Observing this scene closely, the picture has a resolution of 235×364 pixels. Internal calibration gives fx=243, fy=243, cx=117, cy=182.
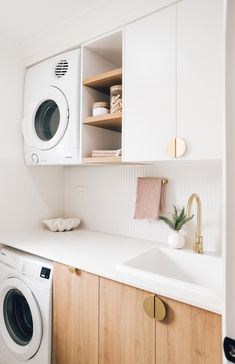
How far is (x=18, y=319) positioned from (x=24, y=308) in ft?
0.35

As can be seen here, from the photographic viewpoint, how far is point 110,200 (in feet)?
6.79

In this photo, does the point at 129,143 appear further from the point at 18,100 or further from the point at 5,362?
the point at 5,362

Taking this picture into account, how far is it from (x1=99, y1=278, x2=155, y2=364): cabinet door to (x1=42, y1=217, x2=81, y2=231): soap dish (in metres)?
0.97

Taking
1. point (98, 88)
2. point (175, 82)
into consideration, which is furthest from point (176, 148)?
point (98, 88)

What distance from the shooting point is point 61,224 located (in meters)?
2.13

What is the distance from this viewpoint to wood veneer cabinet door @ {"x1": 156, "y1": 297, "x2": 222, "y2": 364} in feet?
2.96

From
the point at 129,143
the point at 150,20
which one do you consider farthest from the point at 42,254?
the point at 150,20

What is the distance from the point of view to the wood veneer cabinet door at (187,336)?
0.90 metres

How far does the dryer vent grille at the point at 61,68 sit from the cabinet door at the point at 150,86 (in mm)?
528

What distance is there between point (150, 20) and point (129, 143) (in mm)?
688

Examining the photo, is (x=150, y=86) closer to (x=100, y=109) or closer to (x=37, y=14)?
(x=100, y=109)

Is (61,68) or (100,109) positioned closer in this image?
(100,109)

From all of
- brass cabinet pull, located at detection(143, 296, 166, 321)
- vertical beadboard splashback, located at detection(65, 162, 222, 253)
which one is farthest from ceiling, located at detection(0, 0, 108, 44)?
brass cabinet pull, located at detection(143, 296, 166, 321)
